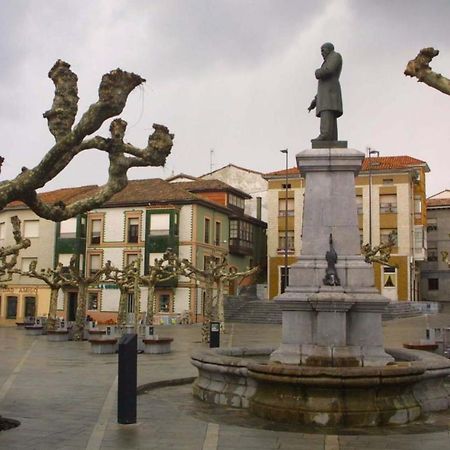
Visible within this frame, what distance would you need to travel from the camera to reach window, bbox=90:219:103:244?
55094 mm

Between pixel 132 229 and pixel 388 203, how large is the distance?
22054 millimetres

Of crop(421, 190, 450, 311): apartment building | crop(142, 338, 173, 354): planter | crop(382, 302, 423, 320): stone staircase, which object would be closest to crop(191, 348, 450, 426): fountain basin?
crop(142, 338, 173, 354): planter

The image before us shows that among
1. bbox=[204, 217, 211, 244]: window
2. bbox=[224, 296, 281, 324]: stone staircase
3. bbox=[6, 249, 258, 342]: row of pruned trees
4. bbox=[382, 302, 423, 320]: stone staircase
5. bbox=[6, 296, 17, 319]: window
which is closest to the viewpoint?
bbox=[6, 249, 258, 342]: row of pruned trees

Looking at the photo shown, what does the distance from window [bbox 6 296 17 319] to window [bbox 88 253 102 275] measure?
721 centimetres

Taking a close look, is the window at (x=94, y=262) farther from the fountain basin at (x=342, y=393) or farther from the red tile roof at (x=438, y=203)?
the fountain basin at (x=342, y=393)

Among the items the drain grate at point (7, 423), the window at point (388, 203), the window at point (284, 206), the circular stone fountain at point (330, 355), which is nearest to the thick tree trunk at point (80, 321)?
the circular stone fountain at point (330, 355)

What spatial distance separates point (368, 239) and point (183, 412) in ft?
155

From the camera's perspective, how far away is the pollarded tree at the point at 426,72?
34.8 ft

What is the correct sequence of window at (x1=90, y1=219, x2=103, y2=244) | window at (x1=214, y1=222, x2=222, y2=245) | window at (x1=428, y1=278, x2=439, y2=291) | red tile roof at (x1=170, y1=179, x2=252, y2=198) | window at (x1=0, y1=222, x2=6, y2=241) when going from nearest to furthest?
window at (x1=90, y1=219, x2=103, y2=244), window at (x1=214, y1=222, x2=222, y2=245), window at (x1=0, y1=222, x2=6, y2=241), red tile roof at (x1=170, y1=179, x2=252, y2=198), window at (x1=428, y1=278, x2=439, y2=291)

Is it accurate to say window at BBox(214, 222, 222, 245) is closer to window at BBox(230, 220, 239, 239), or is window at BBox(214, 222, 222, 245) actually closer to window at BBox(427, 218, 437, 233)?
window at BBox(230, 220, 239, 239)

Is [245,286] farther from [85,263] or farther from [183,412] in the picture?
[183,412]

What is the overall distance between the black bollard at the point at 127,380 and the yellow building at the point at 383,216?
44951 mm

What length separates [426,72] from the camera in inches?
425

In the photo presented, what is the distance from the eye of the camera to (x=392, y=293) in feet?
180
